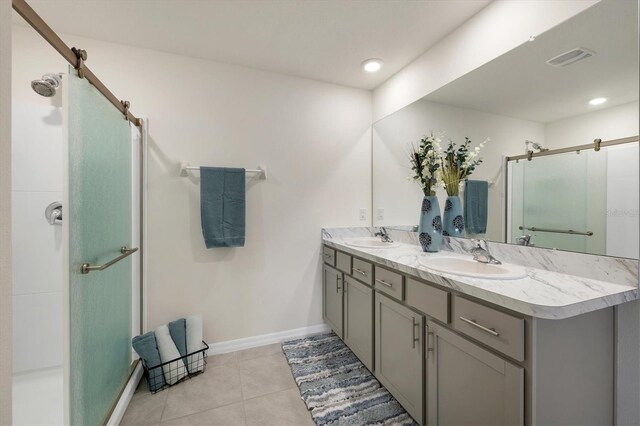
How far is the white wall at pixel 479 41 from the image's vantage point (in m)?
1.27

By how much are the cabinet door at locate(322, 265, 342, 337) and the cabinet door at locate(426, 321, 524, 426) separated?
37.0 inches

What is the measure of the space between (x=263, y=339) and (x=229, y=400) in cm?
65

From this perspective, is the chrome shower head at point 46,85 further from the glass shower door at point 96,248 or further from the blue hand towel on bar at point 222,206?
the blue hand towel on bar at point 222,206

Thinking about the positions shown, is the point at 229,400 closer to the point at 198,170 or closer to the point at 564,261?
the point at 198,170

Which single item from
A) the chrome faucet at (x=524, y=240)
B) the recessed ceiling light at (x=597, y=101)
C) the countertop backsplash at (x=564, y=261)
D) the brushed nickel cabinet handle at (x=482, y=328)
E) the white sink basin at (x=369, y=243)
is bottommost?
the brushed nickel cabinet handle at (x=482, y=328)

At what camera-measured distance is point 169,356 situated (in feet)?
5.83

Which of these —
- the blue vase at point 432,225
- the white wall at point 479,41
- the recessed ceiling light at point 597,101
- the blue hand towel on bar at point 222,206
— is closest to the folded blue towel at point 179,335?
the blue hand towel on bar at point 222,206

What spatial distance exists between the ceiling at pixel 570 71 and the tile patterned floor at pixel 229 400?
2007mm

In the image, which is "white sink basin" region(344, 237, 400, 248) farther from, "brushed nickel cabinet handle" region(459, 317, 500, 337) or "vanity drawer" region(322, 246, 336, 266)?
"brushed nickel cabinet handle" region(459, 317, 500, 337)

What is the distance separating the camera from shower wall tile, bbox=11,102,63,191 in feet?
5.43

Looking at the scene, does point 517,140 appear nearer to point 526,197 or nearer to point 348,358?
point 526,197

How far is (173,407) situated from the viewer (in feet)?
5.14

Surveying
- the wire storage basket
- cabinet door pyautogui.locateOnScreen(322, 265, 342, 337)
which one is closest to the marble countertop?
cabinet door pyautogui.locateOnScreen(322, 265, 342, 337)

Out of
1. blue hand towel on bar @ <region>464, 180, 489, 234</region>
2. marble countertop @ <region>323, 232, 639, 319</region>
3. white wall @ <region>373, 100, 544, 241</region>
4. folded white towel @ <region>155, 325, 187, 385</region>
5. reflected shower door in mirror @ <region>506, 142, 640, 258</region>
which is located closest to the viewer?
marble countertop @ <region>323, 232, 639, 319</region>
